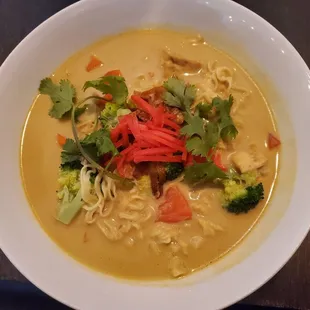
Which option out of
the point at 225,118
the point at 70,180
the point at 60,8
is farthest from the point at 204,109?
the point at 60,8

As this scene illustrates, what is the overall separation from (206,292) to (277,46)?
4.41ft

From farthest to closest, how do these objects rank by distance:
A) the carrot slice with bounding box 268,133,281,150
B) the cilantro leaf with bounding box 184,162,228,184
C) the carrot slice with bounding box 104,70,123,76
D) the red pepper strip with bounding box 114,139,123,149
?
the carrot slice with bounding box 104,70,123,76 → the carrot slice with bounding box 268,133,281,150 → the red pepper strip with bounding box 114,139,123,149 → the cilantro leaf with bounding box 184,162,228,184

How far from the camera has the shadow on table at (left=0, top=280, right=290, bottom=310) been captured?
9.30 ft

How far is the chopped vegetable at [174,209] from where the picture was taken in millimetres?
2619

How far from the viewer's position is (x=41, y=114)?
2.87 meters

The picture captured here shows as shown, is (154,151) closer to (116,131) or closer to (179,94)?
(116,131)

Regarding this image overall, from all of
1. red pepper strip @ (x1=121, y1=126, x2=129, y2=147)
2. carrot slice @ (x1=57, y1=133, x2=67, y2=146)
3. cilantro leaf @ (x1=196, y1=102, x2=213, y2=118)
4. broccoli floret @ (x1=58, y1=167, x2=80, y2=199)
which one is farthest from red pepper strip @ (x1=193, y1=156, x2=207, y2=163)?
carrot slice @ (x1=57, y1=133, x2=67, y2=146)

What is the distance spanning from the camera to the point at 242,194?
8.39ft

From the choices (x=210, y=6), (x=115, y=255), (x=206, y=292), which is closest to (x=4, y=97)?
(x=115, y=255)

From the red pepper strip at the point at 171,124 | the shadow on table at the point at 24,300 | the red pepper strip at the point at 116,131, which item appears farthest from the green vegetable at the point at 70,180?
the shadow on table at the point at 24,300

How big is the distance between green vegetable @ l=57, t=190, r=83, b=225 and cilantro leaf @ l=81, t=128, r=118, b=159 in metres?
0.24

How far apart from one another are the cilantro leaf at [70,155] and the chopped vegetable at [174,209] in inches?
20.5

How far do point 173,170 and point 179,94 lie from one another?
0.43m

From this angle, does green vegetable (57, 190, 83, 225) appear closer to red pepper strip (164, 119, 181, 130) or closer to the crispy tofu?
red pepper strip (164, 119, 181, 130)
